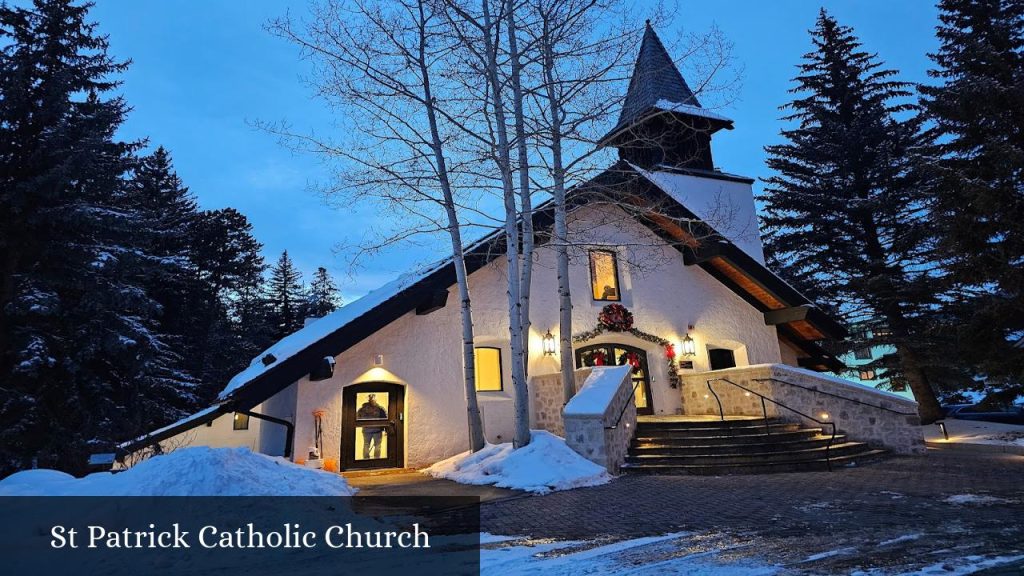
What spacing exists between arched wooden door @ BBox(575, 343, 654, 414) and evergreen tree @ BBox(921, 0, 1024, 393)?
692 centimetres

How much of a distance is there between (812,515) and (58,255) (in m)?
17.0

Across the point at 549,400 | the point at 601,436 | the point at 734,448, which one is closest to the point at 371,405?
the point at 549,400

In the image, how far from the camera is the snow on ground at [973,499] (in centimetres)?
575

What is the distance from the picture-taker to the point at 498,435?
1175 centimetres

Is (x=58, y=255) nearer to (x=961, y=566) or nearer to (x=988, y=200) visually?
(x=961, y=566)

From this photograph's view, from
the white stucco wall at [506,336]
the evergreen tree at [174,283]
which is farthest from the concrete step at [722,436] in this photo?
the evergreen tree at [174,283]

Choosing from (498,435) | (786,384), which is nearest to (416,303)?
(498,435)

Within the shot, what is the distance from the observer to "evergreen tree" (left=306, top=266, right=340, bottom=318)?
3925 cm

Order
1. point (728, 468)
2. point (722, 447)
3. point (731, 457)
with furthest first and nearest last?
point (722, 447)
point (731, 457)
point (728, 468)

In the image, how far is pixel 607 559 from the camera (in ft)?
13.2

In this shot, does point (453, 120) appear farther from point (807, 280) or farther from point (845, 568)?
point (807, 280)

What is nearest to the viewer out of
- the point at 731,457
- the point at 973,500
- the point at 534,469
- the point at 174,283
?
the point at 973,500

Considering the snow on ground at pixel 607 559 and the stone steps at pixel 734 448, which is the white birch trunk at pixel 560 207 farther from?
the snow on ground at pixel 607 559
